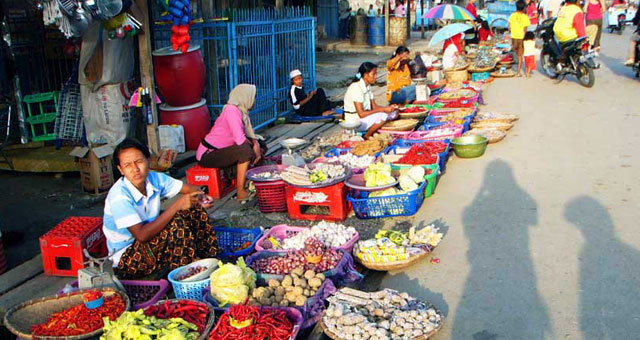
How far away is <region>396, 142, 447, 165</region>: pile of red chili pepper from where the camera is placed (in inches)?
234

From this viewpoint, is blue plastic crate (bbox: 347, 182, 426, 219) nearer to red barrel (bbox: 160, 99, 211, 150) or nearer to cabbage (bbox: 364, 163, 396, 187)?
cabbage (bbox: 364, 163, 396, 187)

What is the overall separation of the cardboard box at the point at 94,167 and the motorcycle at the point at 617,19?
23.2 meters

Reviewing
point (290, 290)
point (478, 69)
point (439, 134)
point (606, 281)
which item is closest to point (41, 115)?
point (439, 134)

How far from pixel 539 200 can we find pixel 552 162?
1417 mm

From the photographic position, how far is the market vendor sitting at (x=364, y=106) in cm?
774

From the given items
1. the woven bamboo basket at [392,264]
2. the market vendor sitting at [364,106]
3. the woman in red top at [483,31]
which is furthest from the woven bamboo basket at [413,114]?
the woman in red top at [483,31]

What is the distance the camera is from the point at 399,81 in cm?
1034

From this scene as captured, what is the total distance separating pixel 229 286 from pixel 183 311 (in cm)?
33

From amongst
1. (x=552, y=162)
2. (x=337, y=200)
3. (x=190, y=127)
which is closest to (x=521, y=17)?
(x=552, y=162)

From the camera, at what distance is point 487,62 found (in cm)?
1364

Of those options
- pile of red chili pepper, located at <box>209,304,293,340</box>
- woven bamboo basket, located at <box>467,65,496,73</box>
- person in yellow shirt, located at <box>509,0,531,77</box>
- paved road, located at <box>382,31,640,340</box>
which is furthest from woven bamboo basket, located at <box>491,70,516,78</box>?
pile of red chili pepper, located at <box>209,304,293,340</box>

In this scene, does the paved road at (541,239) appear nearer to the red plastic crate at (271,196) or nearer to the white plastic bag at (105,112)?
the red plastic crate at (271,196)

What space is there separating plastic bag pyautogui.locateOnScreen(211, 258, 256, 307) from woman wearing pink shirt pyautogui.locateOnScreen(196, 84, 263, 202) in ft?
7.96

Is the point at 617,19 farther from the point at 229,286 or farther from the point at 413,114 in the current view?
the point at 229,286
